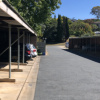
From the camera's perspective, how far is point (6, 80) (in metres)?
7.97

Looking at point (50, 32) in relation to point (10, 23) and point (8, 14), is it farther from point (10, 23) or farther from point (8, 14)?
point (8, 14)

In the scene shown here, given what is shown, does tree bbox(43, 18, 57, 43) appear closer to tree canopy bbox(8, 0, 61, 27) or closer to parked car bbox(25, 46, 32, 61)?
tree canopy bbox(8, 0, 61, 27)

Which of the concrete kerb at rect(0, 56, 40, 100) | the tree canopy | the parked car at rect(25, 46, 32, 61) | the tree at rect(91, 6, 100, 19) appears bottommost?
the concrete kerb at rect(0, 56, 40, 100)

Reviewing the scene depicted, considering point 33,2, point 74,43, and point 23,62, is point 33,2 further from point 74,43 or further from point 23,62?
point 74,43

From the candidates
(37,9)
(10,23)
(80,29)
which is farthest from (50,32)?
(10,23)

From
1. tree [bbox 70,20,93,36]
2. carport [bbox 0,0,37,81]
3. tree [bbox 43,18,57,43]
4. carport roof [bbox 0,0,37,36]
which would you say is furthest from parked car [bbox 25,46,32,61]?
tree [bbox 43,18,57,43]

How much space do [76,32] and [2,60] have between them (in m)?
58.5

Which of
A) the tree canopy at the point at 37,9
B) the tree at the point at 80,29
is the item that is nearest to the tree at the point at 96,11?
the tree at the point at 80,29

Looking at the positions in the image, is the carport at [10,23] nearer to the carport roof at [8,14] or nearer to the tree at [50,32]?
the carport roof at [8,14]

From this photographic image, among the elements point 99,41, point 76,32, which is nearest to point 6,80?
point 99,41

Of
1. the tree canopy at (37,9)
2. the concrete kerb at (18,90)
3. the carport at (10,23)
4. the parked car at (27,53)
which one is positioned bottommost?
the concrete kerb at (18,90)

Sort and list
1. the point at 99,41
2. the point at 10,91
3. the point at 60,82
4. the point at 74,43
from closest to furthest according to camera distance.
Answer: the point at 10,91 < the point at 60,82 < the point at 99,41 < the point at 74,43

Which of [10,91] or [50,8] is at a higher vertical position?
[50,8]

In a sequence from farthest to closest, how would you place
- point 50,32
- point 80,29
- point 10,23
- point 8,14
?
point 50,32
point 80,29
point 10,23
point 8,14
